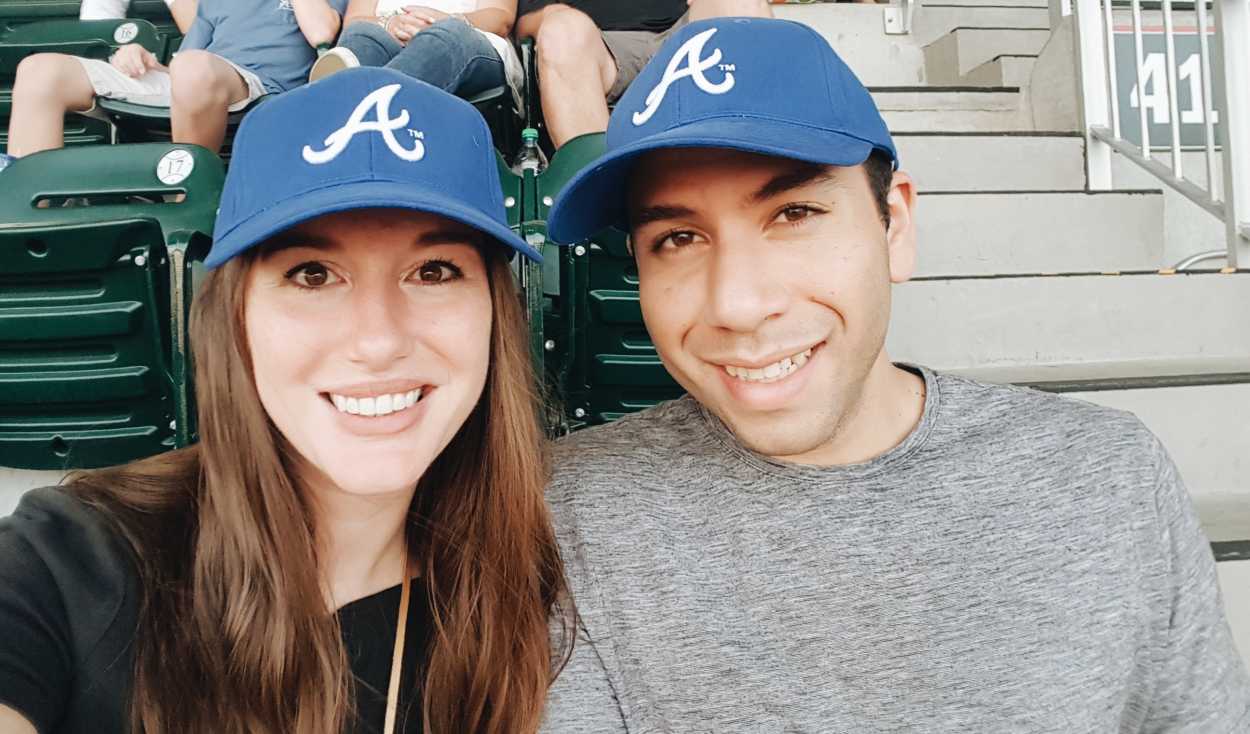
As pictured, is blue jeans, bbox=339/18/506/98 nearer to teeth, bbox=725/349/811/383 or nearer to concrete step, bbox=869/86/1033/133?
teeth, bbox=725/349/811/383

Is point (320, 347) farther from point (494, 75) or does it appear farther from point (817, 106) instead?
point (494, 75)

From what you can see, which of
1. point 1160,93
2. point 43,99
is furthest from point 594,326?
point 1160,93

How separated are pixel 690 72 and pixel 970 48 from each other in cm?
301

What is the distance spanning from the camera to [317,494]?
864 mm

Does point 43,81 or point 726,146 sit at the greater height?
point 43,81

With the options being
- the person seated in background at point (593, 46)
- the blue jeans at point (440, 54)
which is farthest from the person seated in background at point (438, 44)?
the person seated in background at point (593, 46)

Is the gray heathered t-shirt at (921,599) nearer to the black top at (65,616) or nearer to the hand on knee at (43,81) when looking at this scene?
the black top at (65,616)


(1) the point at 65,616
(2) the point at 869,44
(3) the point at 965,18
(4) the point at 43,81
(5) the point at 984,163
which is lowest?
(1) the point at 65,616

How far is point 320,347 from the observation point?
29.2 inches

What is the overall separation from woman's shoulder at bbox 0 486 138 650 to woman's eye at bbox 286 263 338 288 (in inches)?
11.8

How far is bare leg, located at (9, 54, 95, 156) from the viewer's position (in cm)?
198

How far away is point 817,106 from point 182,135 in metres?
1.86

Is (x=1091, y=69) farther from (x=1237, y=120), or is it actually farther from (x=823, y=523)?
(x=823, y=523)

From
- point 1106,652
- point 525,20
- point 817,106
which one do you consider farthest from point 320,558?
point 525,20
